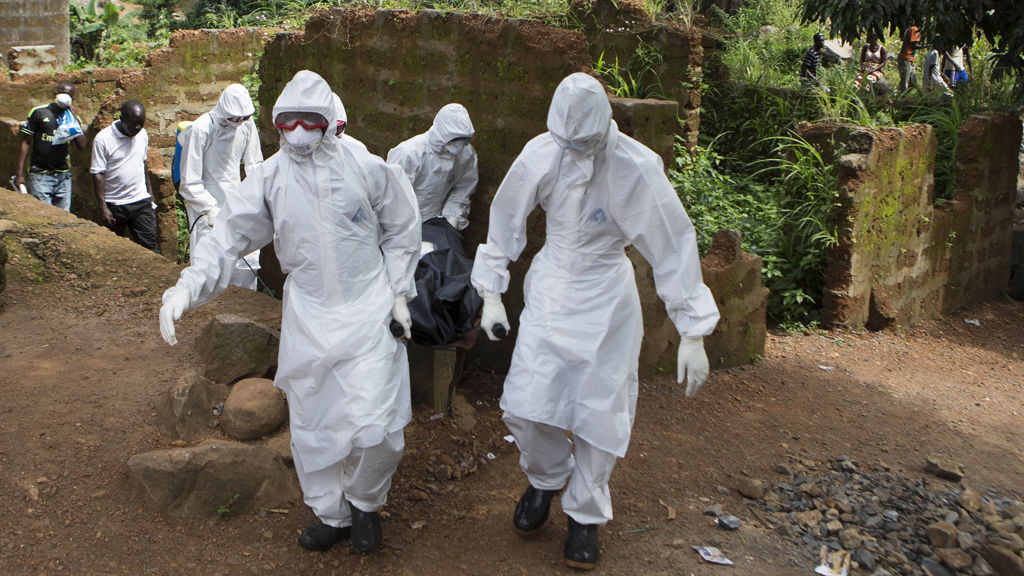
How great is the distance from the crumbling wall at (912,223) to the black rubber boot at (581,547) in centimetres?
408

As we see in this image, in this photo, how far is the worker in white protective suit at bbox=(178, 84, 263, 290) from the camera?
639 centimetres

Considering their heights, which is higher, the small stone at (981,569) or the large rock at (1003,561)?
the large rock at (1003,561)

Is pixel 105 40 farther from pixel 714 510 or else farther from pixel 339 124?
pixel 714 510

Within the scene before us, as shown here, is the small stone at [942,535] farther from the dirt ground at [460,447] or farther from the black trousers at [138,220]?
the black trousers at [138,220]

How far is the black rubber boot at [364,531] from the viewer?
11.6ft

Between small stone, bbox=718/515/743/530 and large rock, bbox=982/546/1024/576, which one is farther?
small stone, bbox=718/515/743/530

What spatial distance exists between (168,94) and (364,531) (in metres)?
7.34

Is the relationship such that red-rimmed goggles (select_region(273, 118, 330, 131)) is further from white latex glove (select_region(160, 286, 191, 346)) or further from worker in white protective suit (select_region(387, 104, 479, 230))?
worker in white protective suit (select_region(387, 104, 479, 230))

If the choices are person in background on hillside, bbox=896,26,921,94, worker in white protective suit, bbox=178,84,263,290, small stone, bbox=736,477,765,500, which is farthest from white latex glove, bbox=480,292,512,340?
person in background on hillside, bbox=896,26,921,94

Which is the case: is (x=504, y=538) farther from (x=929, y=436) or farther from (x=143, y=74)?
(x=143, y=74)

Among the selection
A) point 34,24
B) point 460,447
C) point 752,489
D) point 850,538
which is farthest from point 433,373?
point 34,24

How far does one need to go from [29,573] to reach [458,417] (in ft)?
7.06

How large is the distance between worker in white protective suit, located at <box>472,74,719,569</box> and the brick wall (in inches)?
492

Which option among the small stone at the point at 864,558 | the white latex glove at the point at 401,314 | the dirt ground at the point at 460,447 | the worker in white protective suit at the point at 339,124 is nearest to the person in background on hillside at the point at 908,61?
the dirt ground at the point at 460,447
